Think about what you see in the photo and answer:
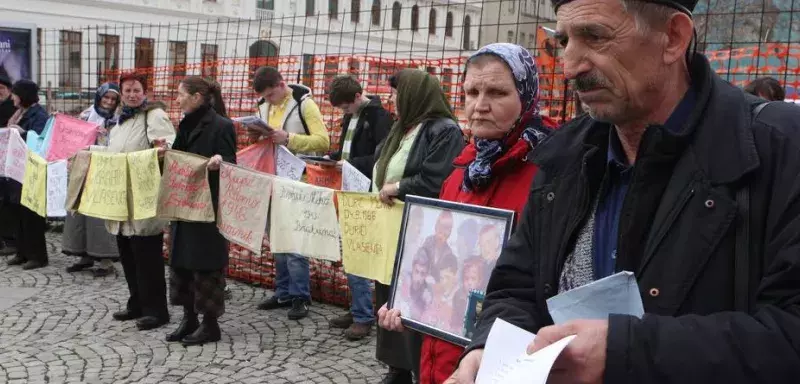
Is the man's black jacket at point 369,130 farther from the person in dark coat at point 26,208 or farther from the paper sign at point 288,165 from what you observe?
the person in dark coat at point 26,208

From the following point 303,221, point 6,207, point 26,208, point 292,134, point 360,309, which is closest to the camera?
point 303,221

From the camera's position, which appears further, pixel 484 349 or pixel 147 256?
pixel 147 256

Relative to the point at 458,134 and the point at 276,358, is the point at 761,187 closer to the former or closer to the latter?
the point at 458,134

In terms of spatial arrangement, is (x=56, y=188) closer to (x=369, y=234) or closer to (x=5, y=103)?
(x=5, y=103)

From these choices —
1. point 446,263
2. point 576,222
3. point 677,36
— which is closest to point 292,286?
point 446,263

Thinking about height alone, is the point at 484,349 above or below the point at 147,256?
above

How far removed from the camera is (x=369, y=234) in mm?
5016

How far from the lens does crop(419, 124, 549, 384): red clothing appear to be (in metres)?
2.90

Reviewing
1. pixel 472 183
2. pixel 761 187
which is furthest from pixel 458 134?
pixel 761 187

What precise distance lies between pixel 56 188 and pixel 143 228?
2235mm

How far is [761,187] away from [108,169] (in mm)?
6198

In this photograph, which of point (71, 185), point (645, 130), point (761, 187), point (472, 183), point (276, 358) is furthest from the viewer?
point (71, 185)

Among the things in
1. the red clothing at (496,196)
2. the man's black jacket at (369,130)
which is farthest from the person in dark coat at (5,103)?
the red clothing at (496,196)

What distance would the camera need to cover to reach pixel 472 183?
3.00 meters
